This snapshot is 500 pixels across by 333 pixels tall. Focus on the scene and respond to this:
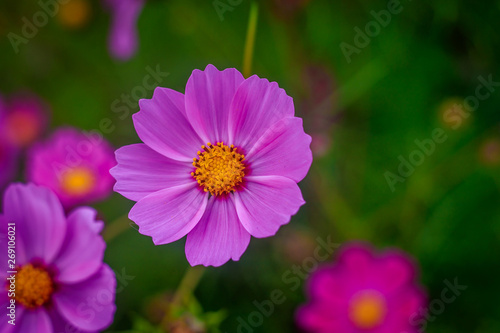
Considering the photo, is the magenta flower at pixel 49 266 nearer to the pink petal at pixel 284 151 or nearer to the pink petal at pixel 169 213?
the pink petal at pixel 169 213

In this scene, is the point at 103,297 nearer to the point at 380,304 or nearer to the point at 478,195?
the point at 380,304

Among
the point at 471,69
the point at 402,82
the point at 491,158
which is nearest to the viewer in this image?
the point at 491,158

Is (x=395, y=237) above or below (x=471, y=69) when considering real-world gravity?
below

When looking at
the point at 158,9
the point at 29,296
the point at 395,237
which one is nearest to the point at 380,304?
the point at 395,237

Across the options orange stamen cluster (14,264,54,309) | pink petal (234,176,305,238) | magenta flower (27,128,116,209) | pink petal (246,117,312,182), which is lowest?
orange stamen cluster (14,264,54,309)

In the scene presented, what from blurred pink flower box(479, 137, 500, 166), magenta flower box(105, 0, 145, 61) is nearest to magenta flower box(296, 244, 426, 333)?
blurred pink flower box(479, 137, 500, 166)

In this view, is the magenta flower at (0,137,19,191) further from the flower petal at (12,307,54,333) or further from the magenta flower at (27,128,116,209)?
the flower petal at (12,307,54,333)

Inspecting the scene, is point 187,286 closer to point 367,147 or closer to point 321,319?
point 321,319
